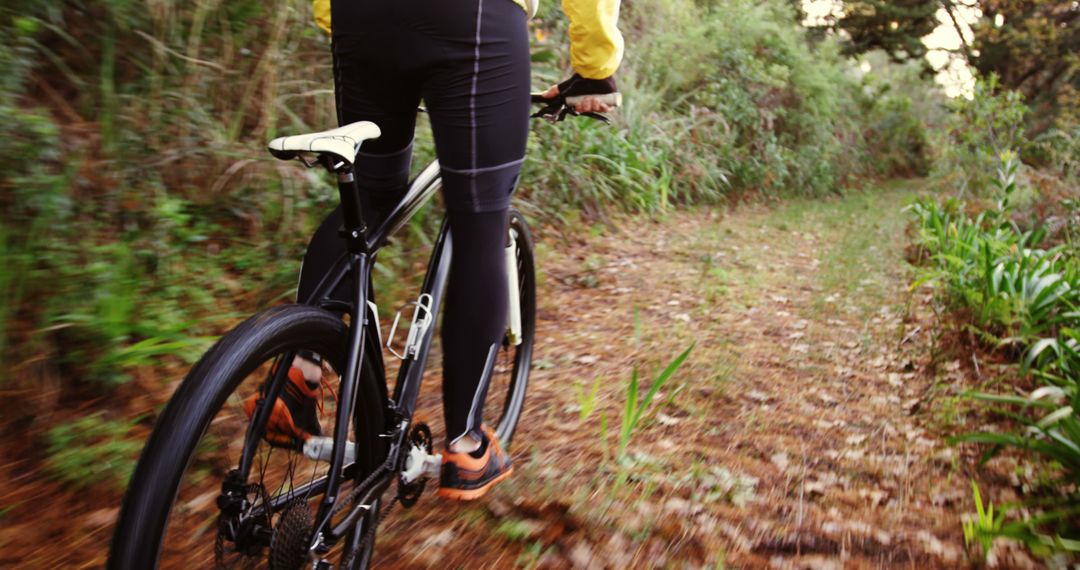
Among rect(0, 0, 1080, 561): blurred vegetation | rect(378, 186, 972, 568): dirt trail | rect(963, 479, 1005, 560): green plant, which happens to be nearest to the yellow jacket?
rect(378, 186, 972, 568): dirt trail

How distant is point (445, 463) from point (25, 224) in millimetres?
1570

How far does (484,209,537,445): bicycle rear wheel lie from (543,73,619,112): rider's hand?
24.0 inches

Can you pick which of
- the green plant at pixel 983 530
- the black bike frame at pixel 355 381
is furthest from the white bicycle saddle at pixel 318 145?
the green plant at pixel 983 530

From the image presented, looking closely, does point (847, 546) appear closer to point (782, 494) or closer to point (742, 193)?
point (782, 494)

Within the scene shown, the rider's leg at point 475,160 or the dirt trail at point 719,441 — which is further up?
the rider's leg at point 475,160

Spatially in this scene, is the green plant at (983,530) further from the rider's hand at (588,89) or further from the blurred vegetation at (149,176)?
the blurred vegetation at (149,176)

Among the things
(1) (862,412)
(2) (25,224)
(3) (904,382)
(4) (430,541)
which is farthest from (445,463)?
(3) (904,382)

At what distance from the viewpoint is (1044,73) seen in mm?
14734

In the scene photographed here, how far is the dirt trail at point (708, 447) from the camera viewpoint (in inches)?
73.5

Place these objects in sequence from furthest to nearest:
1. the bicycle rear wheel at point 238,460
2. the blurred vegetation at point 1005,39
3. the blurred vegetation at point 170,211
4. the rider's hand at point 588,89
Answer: the blurred vegetation at point 1005,39 → the blurred vegetation at point 170,211 → the rider's hand at point 588,89 → the bicycle rear wheel at point 238,460

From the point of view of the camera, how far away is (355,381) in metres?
1.35

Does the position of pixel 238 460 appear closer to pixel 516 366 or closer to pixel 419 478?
pixel 419 478

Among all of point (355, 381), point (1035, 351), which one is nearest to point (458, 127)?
point (355, 381)

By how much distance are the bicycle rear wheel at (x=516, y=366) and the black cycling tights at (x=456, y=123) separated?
0.58 m
